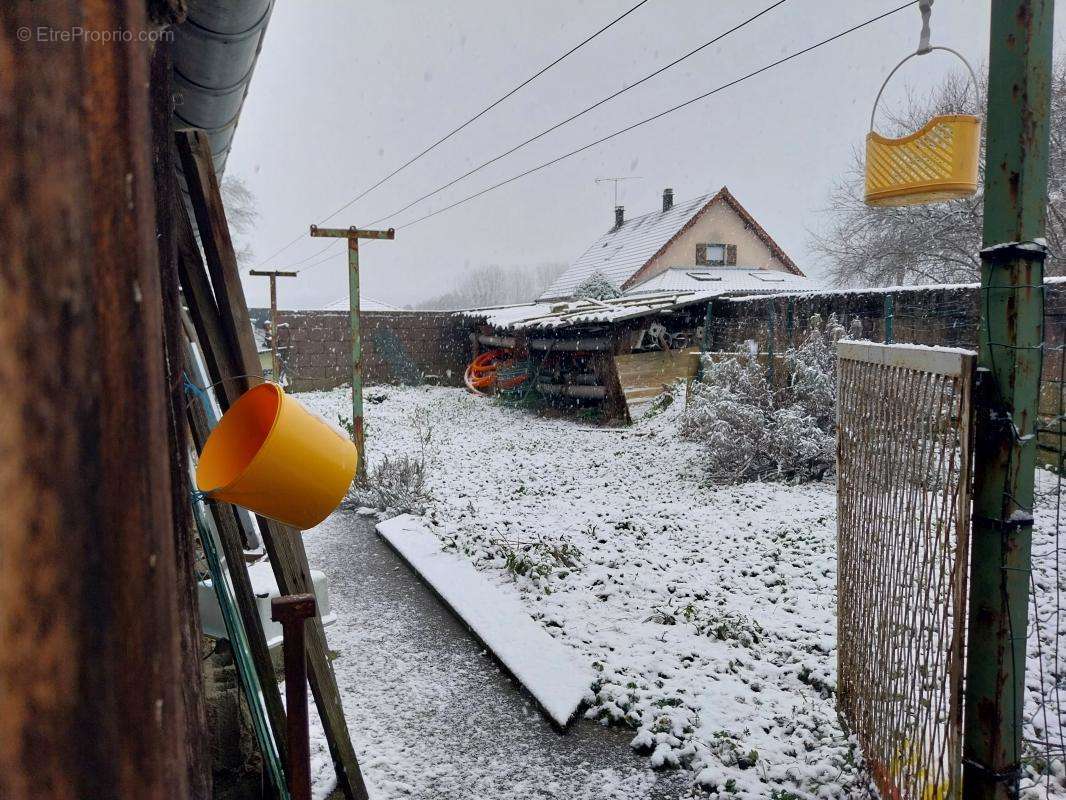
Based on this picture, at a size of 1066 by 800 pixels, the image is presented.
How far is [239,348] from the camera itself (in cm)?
203

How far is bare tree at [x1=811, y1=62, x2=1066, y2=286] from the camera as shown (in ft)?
51.2

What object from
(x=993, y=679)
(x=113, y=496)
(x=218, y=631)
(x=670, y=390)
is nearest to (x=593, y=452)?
(x=670, y=390)

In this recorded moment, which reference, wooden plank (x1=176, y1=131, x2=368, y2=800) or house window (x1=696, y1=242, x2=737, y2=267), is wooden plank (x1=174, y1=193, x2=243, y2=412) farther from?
house window (x1=696, y1=242, x2=737, y2=267)

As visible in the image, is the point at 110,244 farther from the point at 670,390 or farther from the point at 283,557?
the point at 670,390

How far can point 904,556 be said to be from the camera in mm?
2072

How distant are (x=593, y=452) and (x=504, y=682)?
5754mm

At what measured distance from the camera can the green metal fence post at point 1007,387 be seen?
4.91 ft

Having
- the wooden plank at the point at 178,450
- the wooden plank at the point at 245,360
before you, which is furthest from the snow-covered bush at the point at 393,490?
the wooden plank at the point at 178,450

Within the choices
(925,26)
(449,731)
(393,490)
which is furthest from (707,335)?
(925,26)

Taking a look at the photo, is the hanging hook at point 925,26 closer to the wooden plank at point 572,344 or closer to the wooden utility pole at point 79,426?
the wooden utility pole at point 79,426

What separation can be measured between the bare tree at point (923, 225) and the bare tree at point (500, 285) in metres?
66.1

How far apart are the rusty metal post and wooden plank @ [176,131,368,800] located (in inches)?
14.5

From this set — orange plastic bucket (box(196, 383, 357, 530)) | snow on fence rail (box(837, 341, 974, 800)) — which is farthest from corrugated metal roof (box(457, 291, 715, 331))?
orange plastic bucket (box(196, 383, 357, 530))

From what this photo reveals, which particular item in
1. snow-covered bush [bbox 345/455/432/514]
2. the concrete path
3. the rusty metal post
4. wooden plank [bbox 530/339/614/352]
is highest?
wooden plank [bbox 530/339/614/352]
